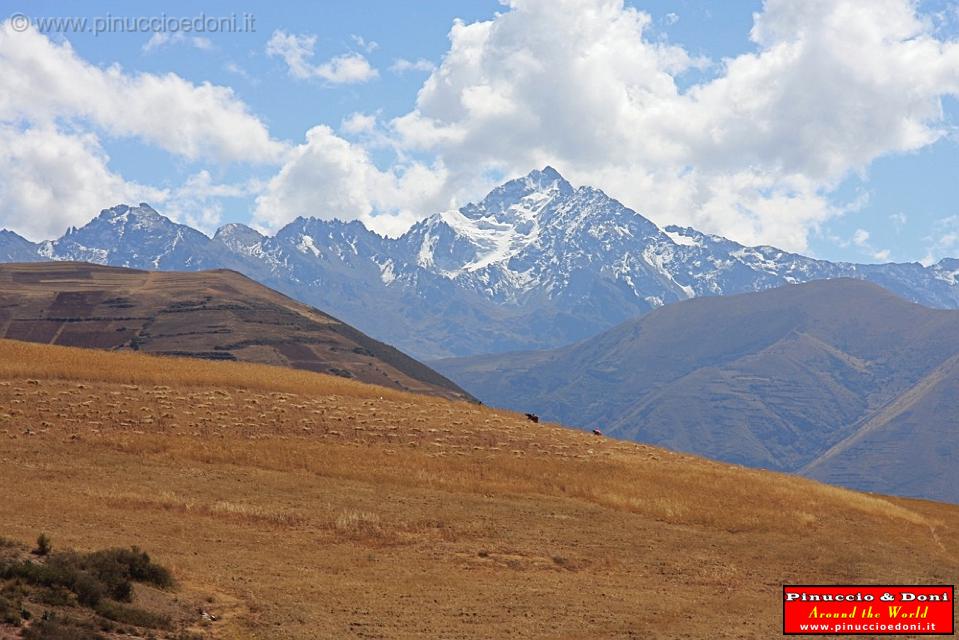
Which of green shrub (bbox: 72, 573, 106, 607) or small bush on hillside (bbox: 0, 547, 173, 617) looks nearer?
green shrub (bbox: 72, 573, 106, 607)

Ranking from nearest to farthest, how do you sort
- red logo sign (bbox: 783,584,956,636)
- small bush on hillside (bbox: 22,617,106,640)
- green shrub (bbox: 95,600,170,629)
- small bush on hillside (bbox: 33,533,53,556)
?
1. small bush on hillside (bbox: 22,617,106,640)
2. green shrub (bbox: 95,600,170,629)
3. small bush on hillside (bbox: 33,533,53,556)
4. red logo sign (bbox: 783,584,956,636)

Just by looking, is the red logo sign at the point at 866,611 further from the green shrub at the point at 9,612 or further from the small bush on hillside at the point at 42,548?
the small bush on hillside at the point at 42,548

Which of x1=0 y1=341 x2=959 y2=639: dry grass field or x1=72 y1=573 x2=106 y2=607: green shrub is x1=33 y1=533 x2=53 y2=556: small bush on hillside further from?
x1=72 y1=573 x2=106 y2=607: green shrub

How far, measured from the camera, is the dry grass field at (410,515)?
103 ft

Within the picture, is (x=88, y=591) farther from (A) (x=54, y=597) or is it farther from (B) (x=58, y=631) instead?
(B) (x=58, y=631)

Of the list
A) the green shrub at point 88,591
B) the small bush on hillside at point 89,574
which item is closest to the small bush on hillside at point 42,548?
the small bush on hillside at point 89,574

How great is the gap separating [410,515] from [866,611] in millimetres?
17644

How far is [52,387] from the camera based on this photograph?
57.1 m

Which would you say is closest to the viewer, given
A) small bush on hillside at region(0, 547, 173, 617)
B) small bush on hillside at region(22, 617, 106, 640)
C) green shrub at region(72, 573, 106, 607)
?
small bush on hillside at region(22, 617, 106, 640)

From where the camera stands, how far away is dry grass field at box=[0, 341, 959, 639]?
31.4 m

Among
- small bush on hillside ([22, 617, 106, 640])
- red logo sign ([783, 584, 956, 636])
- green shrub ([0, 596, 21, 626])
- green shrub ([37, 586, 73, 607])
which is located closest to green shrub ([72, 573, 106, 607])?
green shrub ([37, 586, 73, 607])

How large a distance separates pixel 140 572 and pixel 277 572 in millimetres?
5153

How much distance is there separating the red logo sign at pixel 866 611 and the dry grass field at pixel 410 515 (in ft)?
3.25

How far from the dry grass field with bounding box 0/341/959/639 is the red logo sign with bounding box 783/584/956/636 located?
0.99 m
